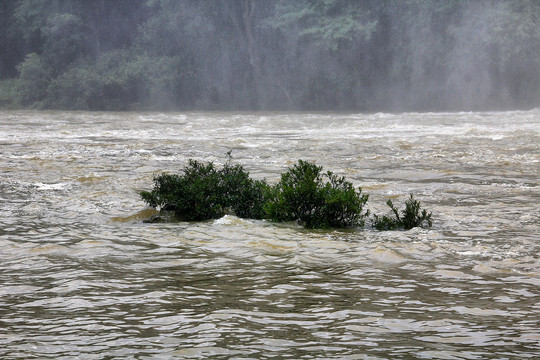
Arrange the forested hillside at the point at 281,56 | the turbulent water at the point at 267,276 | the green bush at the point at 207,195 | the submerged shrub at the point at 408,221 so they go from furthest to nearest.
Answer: the forested hillside at the point at 281,56 < the green bush at the point at 207,195 < the submerged shrub at the point at 408,221 < the turbulent water at the point at 267,276

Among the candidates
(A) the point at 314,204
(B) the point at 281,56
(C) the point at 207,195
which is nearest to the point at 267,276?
(A) the point at 314,204

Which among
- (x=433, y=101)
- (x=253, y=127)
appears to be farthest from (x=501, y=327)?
(x=433, y=101)

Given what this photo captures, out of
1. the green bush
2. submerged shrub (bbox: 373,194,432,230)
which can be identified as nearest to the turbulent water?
submerged shrub (bbox: 373,194,432,230)

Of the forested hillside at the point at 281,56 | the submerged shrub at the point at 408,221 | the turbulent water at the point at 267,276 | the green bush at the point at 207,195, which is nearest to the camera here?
the turbulent water at the point at 267,276

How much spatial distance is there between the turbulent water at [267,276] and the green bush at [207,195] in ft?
1.15

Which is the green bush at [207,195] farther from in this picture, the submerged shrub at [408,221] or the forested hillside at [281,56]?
the forested hillside at [281,56]

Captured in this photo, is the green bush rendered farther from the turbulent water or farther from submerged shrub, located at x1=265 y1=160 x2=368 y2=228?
submerged shrub, located at x1=265 y1=160 x2=368 y2=228

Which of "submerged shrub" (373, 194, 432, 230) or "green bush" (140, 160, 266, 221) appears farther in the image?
"green bush" (140, 160, 266, 221)

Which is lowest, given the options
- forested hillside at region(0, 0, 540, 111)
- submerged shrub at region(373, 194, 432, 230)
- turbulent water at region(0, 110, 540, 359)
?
turbulent water at region(0, 110, 540, 359)

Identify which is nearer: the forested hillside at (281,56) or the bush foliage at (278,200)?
the bush foliage at (278,200)

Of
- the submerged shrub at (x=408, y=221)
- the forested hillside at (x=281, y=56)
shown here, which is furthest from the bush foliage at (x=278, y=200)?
the forested hillside at (x=281, y=56)

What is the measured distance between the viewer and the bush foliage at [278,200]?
7.64 metres

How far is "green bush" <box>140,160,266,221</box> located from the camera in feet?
27.1

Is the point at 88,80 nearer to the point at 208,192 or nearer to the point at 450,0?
the point at 450,0
